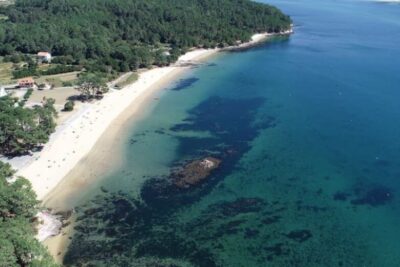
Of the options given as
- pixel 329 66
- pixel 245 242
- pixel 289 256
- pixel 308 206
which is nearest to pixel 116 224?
pixel 245 242

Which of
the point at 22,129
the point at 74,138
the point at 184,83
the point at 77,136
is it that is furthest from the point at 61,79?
the point at 22,129

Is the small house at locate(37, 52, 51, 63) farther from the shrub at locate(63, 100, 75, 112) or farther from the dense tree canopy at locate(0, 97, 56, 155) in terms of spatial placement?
the dense tree canopy at locate(0, 97, 56, 155)

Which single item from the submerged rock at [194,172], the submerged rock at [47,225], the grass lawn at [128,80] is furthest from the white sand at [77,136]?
the submerged rock at [194,172]

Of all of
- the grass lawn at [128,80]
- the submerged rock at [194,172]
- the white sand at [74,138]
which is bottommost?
the submerged rock at [194,172]

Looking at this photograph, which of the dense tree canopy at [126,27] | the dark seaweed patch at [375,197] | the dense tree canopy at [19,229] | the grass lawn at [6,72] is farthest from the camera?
the dense tree canopy at [126,27]

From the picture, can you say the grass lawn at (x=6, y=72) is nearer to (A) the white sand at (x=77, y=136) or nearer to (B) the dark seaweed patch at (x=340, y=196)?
(A) the white sand at (x=77, y=136)

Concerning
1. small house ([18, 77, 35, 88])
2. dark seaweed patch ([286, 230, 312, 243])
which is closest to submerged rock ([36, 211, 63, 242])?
dark seaweed patch ([286, 230, 312, 243])

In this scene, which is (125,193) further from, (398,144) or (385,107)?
(385,107)
